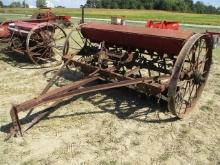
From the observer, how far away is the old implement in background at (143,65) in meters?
4.97

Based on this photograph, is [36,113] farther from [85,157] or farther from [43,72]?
[43,72]

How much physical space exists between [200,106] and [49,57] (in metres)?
4.88

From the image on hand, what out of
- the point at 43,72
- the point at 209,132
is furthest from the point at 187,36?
the point at 43,72

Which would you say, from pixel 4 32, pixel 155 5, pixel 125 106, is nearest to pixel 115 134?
pixel 125 106

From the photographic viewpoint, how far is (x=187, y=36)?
5488 millimetres

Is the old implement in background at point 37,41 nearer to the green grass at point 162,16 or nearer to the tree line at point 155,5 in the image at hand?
the green grass at point 162,16

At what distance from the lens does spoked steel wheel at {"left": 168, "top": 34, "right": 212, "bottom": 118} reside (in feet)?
16.2

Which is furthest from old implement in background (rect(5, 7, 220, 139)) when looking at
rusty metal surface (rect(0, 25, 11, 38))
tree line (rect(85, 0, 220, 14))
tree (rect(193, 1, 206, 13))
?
tree (rect(193, 1, 206, 13))

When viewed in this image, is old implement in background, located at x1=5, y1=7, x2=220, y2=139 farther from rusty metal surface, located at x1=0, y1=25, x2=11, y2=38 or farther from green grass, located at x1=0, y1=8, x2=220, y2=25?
green grass, located at x1=0, y1=8, x2=220, y2=25

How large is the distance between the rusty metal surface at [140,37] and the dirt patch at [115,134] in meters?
1.04

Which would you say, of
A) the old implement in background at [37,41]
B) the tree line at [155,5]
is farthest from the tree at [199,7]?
the old implement in background at [37,41]

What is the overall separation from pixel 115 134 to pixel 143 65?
2.05 m

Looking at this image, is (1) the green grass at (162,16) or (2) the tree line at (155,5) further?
(2) the tree line at (155,5)

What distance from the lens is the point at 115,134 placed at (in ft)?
16.3
